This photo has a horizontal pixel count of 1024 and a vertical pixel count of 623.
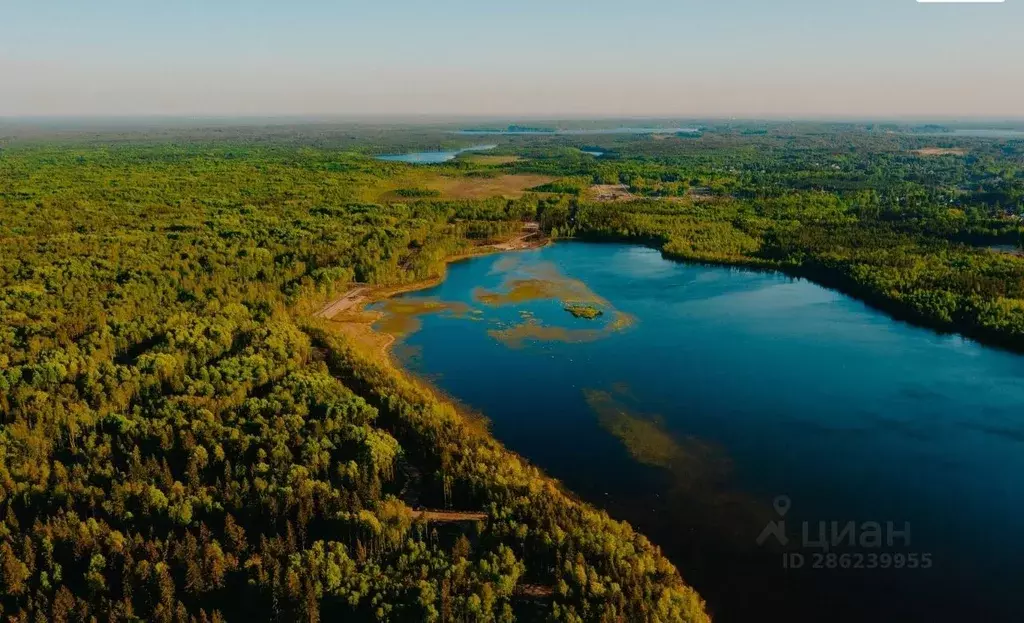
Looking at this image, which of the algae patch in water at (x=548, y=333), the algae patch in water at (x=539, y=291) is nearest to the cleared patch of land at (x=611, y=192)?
the algae patch in water at (x=539, y=291)

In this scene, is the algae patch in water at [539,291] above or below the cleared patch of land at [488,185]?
below

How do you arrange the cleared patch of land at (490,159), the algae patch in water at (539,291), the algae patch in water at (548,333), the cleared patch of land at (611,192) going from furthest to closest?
the cleared patch of land at (490,159) → the cleared patch of land at (611,192) → the algae patch in water at (539,291) → the algae patch in water at (548,333)

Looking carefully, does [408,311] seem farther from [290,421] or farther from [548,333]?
[290,421]

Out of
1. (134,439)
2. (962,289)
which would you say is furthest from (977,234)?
(134,439)

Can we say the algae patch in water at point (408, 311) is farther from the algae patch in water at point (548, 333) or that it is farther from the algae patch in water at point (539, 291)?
the algae patch in water at point (548, 333)

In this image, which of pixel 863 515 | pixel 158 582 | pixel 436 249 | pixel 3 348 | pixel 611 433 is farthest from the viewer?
pixel 436 249

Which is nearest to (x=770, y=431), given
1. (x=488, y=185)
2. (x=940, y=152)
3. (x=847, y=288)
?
(x=847, y=288)

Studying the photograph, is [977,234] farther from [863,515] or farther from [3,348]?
[3,348]
